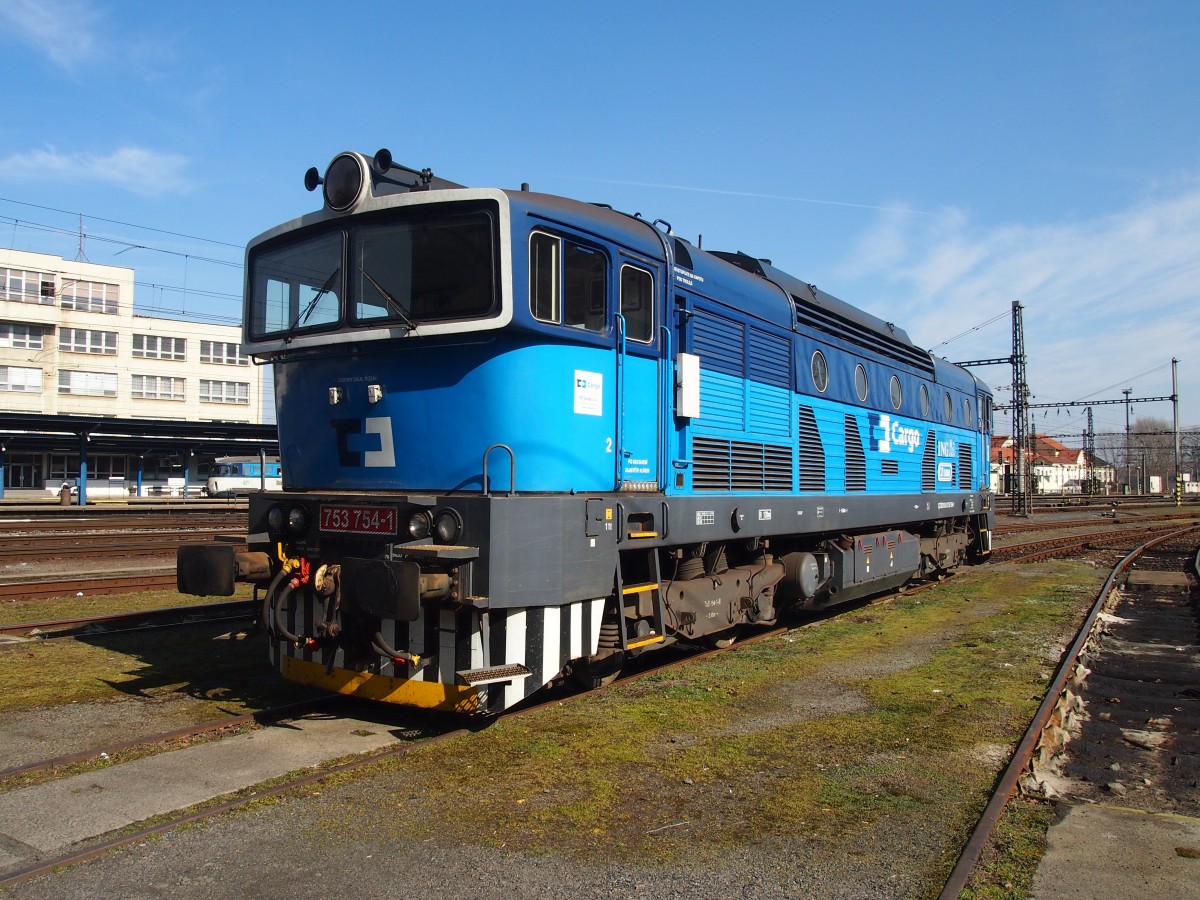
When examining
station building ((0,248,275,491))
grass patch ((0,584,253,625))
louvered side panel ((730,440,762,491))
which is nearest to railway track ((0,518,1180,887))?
louvered side panel ((730,440,762,491))

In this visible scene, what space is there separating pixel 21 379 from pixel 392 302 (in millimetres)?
53792

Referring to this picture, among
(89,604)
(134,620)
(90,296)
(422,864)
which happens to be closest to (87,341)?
(90,296)

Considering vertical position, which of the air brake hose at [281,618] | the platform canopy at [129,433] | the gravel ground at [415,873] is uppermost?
the platform canopy at [129,433]

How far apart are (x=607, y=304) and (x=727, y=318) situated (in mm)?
2054

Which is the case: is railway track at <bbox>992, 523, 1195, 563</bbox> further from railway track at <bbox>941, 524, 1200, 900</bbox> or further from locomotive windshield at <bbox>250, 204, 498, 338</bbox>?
locomotive windshield at <bbox>250, 204, 498, 338</bbox>

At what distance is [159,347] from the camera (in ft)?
176

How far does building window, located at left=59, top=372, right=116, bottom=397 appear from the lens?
51188 mm

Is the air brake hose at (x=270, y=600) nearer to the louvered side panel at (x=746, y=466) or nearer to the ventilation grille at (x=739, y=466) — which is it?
the ventilation grille at (x=739, y=466)

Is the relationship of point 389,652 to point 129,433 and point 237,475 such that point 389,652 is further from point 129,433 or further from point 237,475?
point 237,475

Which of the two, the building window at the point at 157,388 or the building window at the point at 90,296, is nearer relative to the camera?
the building window at the point at 90,296

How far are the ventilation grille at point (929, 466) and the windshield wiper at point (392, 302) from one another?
9775 millimetres

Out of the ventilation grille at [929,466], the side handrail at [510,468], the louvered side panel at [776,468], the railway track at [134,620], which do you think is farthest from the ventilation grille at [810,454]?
the railway track at [134,620]

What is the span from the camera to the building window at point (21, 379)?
4944cm

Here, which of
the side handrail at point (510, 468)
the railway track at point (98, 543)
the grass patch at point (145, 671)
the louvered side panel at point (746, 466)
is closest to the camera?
the side handrail at point (510, 468)
